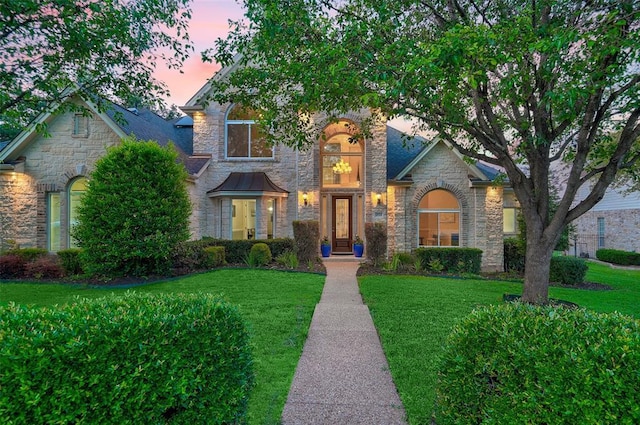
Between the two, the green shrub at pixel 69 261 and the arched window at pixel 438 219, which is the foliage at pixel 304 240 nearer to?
the arched window at pixel 438 219

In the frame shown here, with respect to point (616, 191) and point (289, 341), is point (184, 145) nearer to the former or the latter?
point (289, 341)

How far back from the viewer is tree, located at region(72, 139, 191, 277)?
9898 mm

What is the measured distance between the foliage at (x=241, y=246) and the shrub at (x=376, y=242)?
322 centimetres

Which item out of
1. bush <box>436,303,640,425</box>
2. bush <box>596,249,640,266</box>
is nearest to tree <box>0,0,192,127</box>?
bush <box>436,303,640,425</box>

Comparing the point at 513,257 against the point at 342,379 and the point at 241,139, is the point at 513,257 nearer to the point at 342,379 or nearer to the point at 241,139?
the point at 241,139

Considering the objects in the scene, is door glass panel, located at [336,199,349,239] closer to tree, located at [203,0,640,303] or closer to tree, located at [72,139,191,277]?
tree, located at [72,139,191,277]

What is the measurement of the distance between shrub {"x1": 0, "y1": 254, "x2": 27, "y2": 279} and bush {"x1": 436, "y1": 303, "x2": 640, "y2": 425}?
13.8 m

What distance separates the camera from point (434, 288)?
9664mm

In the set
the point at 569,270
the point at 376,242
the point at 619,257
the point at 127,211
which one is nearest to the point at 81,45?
the point at 127,211

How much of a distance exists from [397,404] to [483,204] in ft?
43.4

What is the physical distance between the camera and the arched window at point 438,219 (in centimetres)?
1523

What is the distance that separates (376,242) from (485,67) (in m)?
8.91

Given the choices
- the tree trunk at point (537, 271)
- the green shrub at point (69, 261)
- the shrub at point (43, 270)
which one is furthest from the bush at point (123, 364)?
the shrub at point (43, 270)

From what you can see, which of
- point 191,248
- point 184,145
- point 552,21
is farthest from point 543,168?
point 184,145
